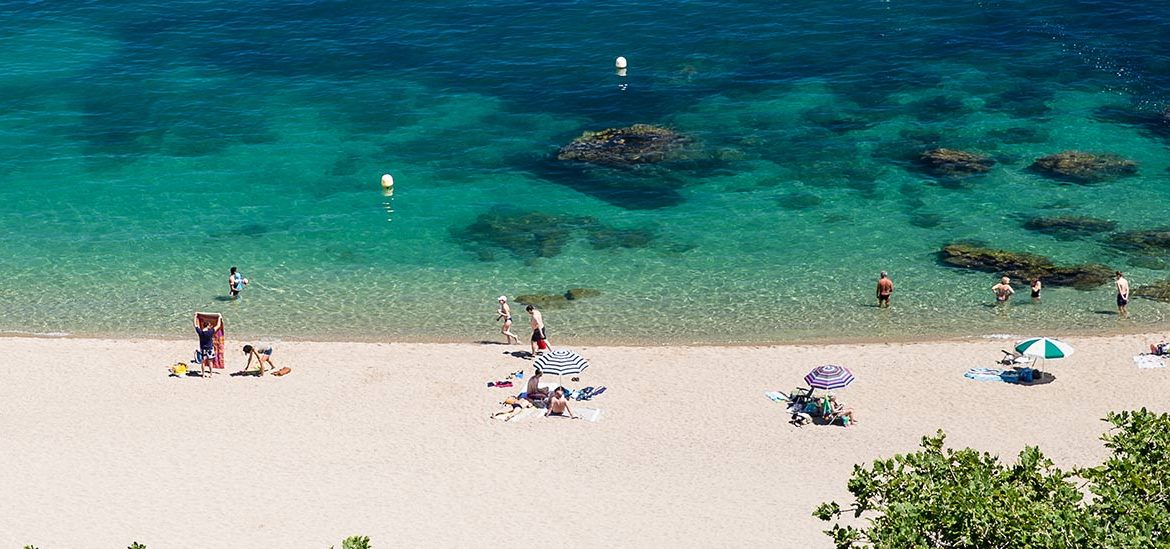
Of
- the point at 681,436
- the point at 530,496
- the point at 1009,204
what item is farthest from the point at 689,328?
the point at 1009,204

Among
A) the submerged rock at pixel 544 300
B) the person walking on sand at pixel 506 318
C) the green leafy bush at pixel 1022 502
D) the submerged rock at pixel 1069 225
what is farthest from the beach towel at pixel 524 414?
the submerged rock at pixel 1069 225

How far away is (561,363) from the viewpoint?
98.7ft

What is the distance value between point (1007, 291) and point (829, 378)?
939 centimetres

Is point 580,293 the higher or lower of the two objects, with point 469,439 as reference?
higher

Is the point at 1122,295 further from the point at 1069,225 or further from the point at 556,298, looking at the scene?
the point at 556,298

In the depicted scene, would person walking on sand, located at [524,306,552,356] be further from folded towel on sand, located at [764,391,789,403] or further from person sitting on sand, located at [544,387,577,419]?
folded towel on sand, located at [764,391,789,403]

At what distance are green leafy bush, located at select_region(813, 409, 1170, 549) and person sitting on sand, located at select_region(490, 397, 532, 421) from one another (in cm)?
1111

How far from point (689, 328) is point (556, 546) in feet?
41.5

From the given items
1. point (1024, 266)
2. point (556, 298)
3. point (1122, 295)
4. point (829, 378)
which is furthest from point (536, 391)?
point (1024, 266)

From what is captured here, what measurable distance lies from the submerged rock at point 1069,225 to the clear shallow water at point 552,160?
1.91 feet

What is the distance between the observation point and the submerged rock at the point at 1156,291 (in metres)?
36.1

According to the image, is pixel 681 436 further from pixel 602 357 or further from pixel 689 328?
pixel 689 328

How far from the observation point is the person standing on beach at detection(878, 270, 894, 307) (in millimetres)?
35812

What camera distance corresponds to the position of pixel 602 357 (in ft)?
108
